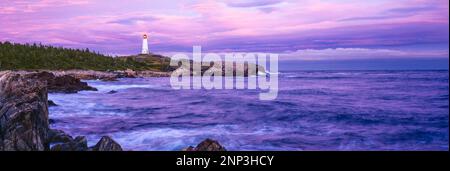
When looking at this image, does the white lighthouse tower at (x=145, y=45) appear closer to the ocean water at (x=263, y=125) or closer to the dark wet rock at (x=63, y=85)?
the dark wet rock at (x=63, y=85)

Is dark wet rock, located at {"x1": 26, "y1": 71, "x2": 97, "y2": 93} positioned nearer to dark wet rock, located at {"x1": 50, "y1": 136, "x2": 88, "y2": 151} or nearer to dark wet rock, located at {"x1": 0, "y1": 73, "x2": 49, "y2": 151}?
dark wet rock, located at {"x1": 0, "y1": 73, "x2": 49, "y2": 151}

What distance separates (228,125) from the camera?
21.1 metres

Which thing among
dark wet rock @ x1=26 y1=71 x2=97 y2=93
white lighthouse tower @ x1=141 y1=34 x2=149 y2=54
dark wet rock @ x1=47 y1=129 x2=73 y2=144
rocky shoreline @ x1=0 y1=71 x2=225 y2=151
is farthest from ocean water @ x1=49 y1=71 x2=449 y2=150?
white lighthouse tower @ x1=141 y1=34 x2=149 y2=54

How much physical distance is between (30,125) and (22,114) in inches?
19.6

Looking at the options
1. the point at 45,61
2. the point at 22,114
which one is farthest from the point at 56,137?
the point at 45,61

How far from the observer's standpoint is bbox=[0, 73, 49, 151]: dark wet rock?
11586mm

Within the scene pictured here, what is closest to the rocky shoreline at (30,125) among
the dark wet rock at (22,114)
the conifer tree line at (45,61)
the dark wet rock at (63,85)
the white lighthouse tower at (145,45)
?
the dark wet rock at (22,114)

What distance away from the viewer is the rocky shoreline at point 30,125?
11.5 meters

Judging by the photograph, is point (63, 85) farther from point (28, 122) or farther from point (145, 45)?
point (145, 45)

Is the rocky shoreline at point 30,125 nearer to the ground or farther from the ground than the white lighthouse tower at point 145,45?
nearer to the ground

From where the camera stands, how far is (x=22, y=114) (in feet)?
40.2
